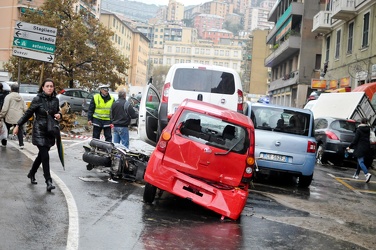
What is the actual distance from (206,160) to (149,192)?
1023 mm

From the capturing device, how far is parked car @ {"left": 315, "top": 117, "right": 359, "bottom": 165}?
57.5ft

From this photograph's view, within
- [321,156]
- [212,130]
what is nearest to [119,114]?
[212,130]

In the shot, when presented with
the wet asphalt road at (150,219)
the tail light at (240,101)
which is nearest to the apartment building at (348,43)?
the tail light at (240,101)

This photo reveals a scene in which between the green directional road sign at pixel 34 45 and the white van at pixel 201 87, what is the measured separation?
4891mm

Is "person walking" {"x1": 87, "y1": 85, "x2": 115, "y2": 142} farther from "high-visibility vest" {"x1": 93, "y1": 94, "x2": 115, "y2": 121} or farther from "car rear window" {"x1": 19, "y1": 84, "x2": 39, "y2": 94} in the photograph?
"car rear window" {"x1": 19, "y1": 84, "x2": 39, "y2": 94}

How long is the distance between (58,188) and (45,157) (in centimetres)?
55

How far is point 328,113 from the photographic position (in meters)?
21.6

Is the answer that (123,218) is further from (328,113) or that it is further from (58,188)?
(328,113)

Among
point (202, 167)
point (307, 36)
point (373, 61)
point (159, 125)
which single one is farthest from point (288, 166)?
point (307, 36)

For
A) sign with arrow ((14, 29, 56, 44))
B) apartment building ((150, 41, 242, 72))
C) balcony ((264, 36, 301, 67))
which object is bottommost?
sign with arrow ((14, 29, 56, 44))

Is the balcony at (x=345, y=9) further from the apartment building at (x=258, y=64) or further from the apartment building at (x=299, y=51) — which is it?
the apartment building at (x=258, y=64)

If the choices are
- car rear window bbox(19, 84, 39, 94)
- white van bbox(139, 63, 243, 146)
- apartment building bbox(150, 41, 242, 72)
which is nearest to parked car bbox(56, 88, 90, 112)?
car rear window bbox(19, 84, 39, 94)

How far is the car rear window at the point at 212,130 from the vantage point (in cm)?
792

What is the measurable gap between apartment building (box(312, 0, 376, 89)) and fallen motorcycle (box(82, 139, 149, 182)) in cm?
1858
